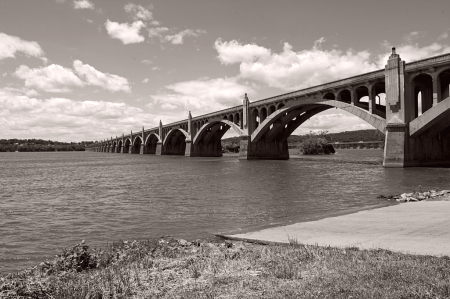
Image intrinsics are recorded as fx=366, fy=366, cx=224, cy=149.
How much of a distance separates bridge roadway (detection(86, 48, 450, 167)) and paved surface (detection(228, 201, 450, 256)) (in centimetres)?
2770

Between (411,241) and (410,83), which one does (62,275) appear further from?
(410,83)

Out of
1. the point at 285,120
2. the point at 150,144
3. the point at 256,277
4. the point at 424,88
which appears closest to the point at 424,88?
the point at 424,88

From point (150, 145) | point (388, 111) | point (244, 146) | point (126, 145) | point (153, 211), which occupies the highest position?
point (388, 111)

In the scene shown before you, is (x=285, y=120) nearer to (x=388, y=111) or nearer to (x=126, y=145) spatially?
(x=388, y=111)

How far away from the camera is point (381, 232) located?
30.7 feet

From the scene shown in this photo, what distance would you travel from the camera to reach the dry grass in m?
5.10

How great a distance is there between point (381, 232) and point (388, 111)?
33.9m

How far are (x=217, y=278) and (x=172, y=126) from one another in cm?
10980

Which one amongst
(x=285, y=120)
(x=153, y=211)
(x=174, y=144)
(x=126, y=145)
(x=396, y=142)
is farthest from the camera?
(x=126, y=145)

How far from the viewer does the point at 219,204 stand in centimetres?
1822

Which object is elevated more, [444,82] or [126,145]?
[444,82]

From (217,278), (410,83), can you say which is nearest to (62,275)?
(217,278)

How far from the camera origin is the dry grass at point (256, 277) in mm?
5102

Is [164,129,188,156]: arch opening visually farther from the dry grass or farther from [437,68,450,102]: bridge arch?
the dry grass
